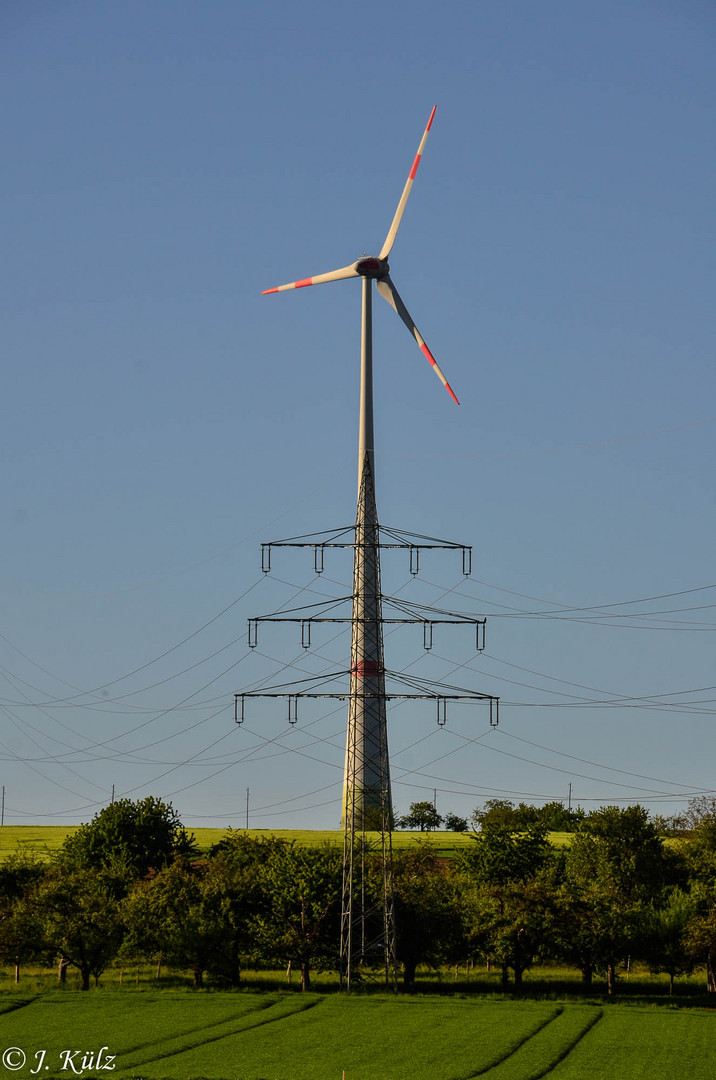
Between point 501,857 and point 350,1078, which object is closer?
point 350,1078

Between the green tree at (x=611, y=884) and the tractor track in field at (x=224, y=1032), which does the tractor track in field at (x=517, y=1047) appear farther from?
the tractor track in field at (x=224, y=1032)

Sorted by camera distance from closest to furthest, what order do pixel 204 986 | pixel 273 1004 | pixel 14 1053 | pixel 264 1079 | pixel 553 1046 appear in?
pixel 264 1079
pixel 14 1053
pixel 553 1046
pixel 273 1004
pixel 204 986

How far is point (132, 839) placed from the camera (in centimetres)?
17212

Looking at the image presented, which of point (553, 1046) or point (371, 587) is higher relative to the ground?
point (371, 587)

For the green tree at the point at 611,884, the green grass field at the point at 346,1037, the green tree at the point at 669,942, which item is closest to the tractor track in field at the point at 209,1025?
the green grass field at the point at 346,1037

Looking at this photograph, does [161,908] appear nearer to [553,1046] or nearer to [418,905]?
[418,905]

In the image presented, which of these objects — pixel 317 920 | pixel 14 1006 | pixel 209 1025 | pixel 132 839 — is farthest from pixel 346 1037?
pixel 132 839

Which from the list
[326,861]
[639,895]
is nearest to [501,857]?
[639,895]

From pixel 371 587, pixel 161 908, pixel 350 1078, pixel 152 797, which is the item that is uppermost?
pixel 371 587

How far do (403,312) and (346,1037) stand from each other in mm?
→ 86511

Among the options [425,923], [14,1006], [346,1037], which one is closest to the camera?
[346,1037]

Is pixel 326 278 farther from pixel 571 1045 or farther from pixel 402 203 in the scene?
pixel 571 1045

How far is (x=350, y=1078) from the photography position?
256 ft

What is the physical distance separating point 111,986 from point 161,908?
26.9 feet
